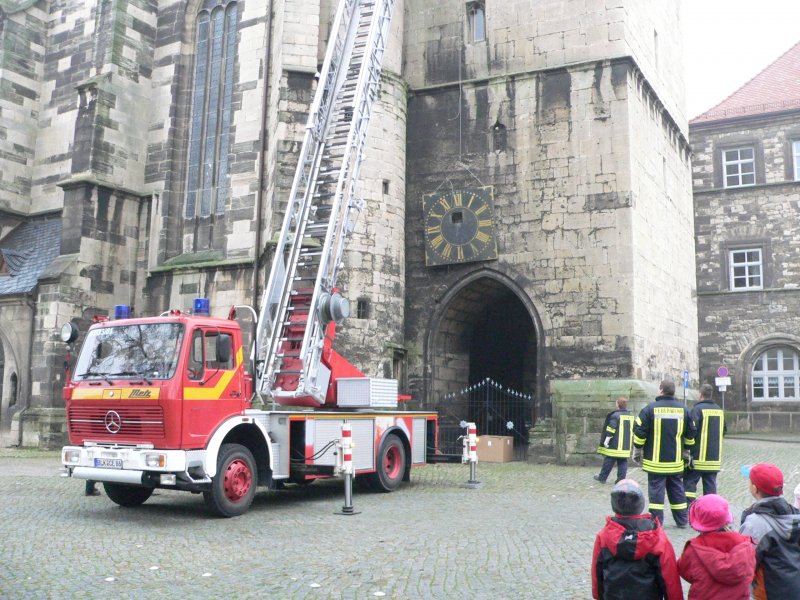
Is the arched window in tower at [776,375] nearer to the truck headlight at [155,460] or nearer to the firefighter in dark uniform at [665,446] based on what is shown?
the firefighter in dark uniform at [665,446]

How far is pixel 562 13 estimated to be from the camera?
59.5ft

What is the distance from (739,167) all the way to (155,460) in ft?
85.6

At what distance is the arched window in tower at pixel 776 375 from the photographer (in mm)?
27203

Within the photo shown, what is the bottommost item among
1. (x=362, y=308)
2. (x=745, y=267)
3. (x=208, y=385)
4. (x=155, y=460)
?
(x=155, y=460)

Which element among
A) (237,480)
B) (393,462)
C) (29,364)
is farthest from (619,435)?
(29,364)

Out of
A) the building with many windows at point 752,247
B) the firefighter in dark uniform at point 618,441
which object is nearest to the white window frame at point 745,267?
the building with many windows at point 752,247

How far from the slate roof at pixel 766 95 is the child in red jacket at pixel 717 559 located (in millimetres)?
28637

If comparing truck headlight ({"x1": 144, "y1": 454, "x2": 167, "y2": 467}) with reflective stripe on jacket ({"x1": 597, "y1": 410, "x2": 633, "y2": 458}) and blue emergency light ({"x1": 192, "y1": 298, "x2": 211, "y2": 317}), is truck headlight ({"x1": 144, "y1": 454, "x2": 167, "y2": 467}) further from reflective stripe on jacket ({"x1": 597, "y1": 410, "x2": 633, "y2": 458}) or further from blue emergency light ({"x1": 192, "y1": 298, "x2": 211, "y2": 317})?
reflective stripe on jacket ({"x1": 597, "y1": 410, "x2": 633, "y2": 458})

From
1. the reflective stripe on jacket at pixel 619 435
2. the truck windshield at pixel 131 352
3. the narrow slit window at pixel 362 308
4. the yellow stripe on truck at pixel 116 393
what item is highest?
the narrow slit window at pixel 362 308

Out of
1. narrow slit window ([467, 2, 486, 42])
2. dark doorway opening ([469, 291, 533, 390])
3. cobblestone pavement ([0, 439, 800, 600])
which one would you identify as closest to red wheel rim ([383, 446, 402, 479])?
cobblestone pavement ([0, 439, 800, 600])

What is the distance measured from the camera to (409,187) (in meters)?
19.2

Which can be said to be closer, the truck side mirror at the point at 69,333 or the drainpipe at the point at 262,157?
the truck side mirror at the point at 69,333

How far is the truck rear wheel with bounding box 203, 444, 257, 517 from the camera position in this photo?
9.05 m

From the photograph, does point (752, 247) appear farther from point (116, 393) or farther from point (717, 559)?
point (717, 559)
